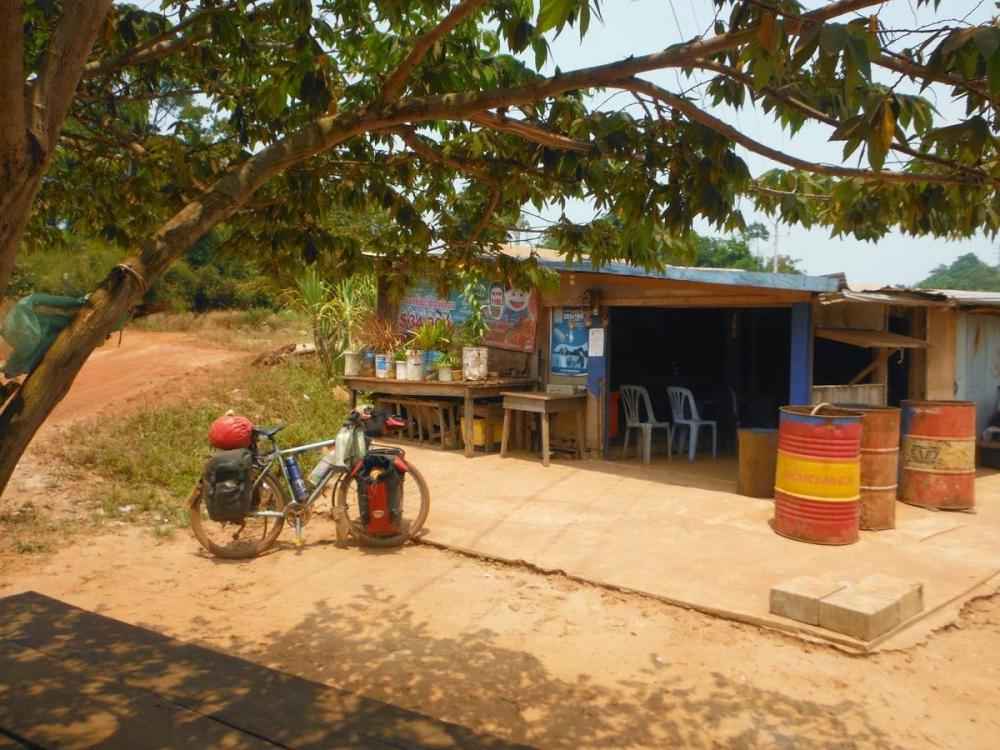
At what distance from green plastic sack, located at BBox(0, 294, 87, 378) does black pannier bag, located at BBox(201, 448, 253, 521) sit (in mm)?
3986

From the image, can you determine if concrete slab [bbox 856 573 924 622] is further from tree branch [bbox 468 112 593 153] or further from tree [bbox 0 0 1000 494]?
tree branch [bbox 468 112 593 153]

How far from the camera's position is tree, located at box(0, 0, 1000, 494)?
8.51 feet

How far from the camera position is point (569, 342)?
11570 millimetres

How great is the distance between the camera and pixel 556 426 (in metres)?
11.7

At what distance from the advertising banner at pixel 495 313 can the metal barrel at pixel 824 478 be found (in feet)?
16.7

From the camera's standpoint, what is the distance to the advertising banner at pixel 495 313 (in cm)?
1204

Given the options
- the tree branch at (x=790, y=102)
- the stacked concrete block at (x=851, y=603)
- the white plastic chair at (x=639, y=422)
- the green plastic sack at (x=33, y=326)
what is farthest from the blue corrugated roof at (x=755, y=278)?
the green plastic sack at (x=33, y=326)

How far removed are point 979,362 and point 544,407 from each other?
580 cm

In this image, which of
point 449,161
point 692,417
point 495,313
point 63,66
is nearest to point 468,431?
point 495,313

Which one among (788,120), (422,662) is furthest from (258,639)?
(788,120)

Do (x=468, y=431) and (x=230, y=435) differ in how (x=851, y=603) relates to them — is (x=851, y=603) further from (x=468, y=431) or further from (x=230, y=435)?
(x=468, y=431)

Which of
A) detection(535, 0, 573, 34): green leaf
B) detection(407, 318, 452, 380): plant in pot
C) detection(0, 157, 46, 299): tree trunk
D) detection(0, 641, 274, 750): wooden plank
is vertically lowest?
detection(0, 641, 274, 750): wooden plank

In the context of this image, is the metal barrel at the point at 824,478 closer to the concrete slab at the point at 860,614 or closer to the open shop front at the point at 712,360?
the concrete slab at the point at 860,614

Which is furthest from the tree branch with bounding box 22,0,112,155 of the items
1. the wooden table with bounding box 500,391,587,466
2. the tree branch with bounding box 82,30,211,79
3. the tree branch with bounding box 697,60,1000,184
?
the wooden table with bounding box 500,391,587,466
